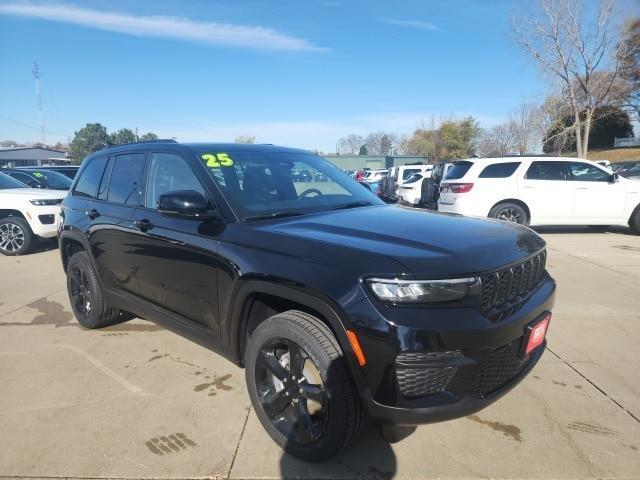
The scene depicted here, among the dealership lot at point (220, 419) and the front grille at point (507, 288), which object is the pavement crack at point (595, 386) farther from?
the front grille at point (507, 288)

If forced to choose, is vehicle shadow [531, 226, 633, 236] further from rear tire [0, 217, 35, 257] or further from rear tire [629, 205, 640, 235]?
rear tire [0, 217, 35, 257]

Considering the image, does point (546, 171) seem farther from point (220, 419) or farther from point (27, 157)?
point (27, 157)

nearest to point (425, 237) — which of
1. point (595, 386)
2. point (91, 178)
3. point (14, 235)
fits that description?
point (595, 386)

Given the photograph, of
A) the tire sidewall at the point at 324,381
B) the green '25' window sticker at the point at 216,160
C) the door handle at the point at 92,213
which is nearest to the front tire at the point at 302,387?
the tire sidewall at the point at 324,381

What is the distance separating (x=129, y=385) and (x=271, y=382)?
54.3 inches

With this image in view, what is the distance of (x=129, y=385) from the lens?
3.33 m

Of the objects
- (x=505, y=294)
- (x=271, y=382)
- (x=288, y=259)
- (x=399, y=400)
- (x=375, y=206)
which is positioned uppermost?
(x=375, y=206)

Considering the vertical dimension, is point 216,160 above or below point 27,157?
below

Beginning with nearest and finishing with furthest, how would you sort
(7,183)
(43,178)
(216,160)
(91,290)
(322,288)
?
1. (322,288)
2. (216,160)
3. (91,290)
4. (7,183)
5. (43,178)

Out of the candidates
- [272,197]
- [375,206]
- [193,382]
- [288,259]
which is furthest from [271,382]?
[375,206]

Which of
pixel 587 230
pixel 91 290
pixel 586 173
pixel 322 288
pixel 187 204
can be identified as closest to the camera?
pixel 322 288

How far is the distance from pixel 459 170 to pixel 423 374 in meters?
8.54

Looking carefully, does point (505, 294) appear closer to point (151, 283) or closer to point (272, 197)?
point (272, 197)

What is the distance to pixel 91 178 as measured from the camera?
4.34 meters
